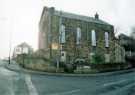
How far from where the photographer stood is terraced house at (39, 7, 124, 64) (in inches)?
1329

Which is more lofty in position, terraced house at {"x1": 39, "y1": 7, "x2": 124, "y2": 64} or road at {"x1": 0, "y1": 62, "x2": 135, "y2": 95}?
terraced house at {"x1": 39, "y1": 7, "x2": 124, "y2": 64}

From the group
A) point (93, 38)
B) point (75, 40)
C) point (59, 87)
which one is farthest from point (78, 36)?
point (59, 87)

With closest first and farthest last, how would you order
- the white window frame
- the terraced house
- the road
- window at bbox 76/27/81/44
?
1. the road
2. the terraced house
3. window at bbox 76/27/81/44
4. the white window frame

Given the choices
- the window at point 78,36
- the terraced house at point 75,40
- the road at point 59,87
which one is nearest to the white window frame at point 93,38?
the terraced house at point 75,40

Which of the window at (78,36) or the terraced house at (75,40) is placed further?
the window at (78,36)

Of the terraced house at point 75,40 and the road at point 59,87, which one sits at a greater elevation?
the terraced house at point 75,40

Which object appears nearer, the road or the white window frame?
the road

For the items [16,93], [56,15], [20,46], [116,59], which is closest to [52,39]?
[56,15]

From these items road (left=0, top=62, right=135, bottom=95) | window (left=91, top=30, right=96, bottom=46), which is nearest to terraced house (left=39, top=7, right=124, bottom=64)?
window (left=91, top=30, right=96, bottom=46)

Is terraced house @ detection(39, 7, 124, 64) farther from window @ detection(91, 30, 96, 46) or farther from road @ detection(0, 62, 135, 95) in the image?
road @ detection(0, 62, 135, 95)

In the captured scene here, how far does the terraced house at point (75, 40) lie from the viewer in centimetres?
3375

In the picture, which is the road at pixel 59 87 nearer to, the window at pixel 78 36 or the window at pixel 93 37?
the window at pixel 78 36

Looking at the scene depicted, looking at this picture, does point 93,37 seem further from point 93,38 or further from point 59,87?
point 59,87

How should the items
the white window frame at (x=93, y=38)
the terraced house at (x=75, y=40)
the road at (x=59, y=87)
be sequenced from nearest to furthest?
1. the road at (x=59, y=87)
2. the terraced house at (x=75, y=40)
3. the white window frame at (x=93, y=38)
